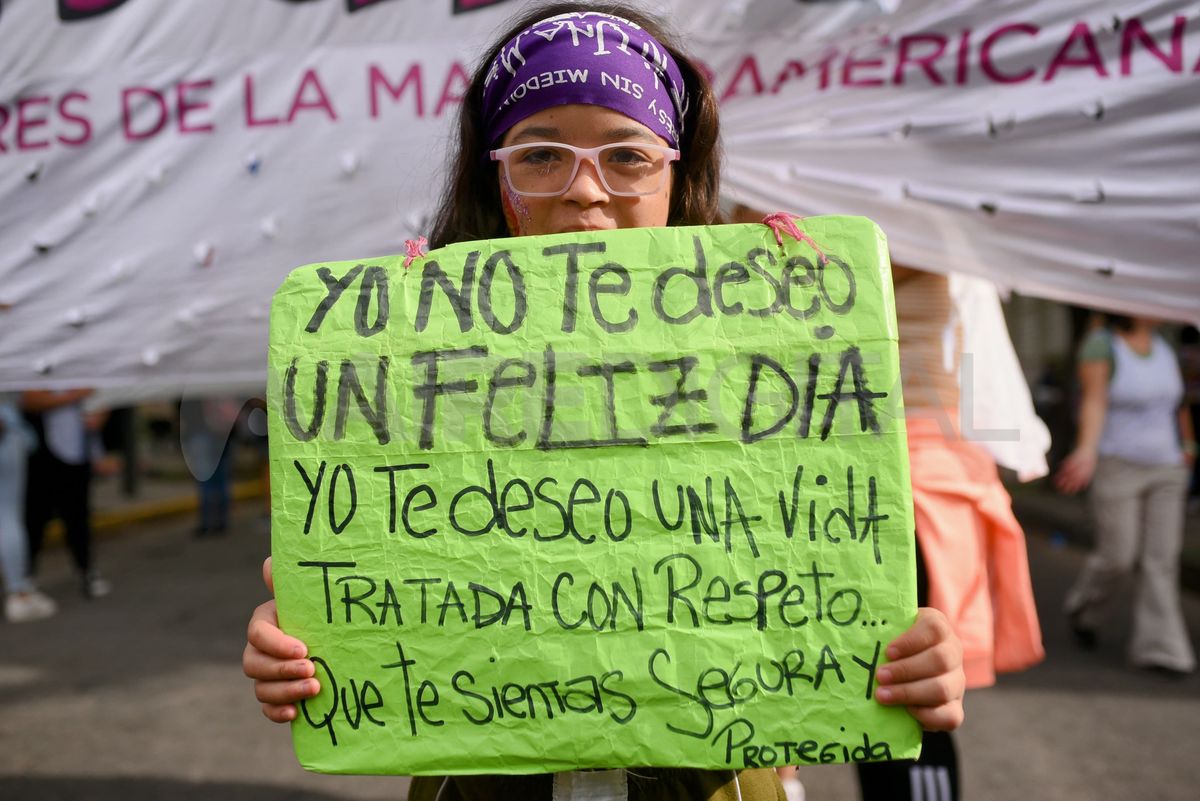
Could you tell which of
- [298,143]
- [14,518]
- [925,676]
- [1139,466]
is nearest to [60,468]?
[14,518]

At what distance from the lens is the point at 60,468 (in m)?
6.66

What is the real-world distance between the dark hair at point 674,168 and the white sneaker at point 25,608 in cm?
607

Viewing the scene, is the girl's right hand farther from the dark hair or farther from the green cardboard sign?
the dark hair

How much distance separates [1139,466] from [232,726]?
180 inches

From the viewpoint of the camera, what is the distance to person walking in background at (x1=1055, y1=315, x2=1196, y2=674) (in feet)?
15.9

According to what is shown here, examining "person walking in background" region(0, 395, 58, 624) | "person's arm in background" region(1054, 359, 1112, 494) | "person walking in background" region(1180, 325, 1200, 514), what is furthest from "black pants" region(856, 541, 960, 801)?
"person walking in background" region(1180, 325, 1200, 514)

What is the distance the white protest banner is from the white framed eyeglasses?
707 mm

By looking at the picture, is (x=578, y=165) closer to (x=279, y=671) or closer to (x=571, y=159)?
(x=571, y=159)

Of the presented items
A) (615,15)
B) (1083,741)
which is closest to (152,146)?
(615,15)

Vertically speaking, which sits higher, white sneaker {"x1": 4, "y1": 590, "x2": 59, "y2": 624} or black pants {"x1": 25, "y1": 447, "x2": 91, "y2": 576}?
black pants {"x1": 25, "y1": 447, "x2": 91, "y2": 576}

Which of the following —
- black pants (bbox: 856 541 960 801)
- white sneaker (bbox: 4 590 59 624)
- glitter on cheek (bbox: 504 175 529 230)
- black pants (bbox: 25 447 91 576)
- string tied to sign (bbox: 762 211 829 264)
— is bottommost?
white sneaker (bbox: 4 590 59 624)

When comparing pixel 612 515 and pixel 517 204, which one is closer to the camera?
pixel 612 515

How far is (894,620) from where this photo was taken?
1.22m

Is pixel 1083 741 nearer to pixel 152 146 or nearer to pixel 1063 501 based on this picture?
pixel 152 146
